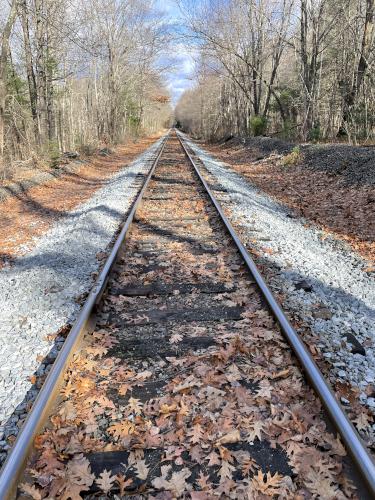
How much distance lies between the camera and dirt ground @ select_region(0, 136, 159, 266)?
7.61 metres

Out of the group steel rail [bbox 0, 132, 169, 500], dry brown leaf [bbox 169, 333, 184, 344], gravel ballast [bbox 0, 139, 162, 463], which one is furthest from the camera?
dry brown leaf [bbox 169, 333, 184, 344]

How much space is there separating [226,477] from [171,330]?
69.2 inches

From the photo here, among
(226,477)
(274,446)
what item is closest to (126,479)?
(226,477)

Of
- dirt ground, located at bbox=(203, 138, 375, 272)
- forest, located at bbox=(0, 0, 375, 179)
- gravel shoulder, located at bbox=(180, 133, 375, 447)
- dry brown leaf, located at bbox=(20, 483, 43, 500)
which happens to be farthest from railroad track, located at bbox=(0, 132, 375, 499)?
forest, located at bbox=(0, 0, 375, 179)

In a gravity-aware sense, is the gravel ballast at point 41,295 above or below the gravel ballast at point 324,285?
below

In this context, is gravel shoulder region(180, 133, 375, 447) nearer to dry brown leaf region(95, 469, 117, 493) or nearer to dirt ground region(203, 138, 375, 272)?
dirt ground region(203, 138, 375, 272)

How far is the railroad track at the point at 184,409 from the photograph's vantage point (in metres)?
2.53

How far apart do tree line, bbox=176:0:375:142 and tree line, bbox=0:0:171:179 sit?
4.94m

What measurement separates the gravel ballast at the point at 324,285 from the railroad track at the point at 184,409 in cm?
38

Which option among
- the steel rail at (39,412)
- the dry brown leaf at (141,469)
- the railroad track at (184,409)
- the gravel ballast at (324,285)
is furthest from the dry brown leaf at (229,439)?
the steel rail at (39,412)

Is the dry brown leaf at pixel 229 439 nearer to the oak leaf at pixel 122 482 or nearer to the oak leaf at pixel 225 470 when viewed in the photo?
the oak leaf at pixel 225 470

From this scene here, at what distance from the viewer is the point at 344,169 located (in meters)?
12.2

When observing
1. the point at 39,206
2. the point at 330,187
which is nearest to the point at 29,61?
the point at 39,206

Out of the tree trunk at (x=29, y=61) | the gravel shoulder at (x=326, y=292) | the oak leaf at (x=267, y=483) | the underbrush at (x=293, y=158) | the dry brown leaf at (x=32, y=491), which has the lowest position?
Answer: the dry brown leaf at (x=32, y=491)
